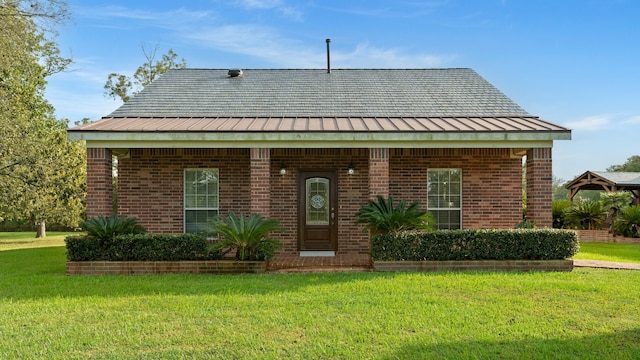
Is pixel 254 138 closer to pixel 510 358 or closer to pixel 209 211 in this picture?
pixel 209 211

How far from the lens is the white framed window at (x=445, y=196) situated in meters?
12.2

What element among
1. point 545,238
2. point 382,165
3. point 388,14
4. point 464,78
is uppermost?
point 388,14

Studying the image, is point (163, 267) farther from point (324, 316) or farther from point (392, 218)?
point (392, 218)

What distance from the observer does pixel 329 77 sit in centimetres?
1490

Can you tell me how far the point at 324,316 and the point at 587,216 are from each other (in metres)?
16.0

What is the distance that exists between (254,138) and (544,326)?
21.5 ft

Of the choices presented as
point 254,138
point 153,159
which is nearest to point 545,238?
point 254,138

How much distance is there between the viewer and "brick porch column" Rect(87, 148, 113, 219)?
9.73 m

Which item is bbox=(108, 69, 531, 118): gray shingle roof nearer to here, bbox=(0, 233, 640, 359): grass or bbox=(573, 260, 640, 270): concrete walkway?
bbox=(573, 260, 640, 270): concrete walkway

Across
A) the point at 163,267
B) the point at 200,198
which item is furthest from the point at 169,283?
the point at 200,198

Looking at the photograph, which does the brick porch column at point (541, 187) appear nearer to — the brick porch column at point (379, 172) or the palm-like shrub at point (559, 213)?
the brick porch column at point (379, 172)

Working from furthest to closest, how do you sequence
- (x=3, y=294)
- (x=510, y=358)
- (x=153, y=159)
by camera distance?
1. (x=153, y=159)
2. (x=3, y=294)
3. (x=510, y=358)

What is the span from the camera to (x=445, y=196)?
12172mm

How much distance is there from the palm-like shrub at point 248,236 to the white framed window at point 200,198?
115 inches
